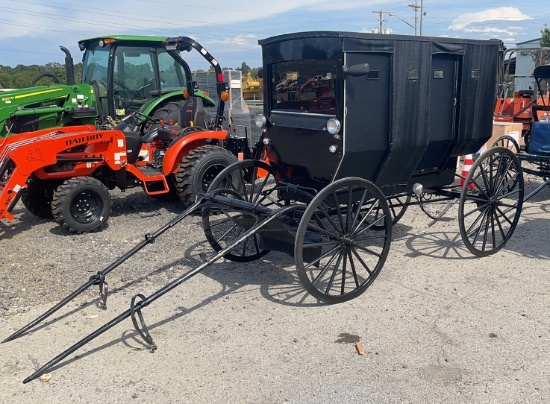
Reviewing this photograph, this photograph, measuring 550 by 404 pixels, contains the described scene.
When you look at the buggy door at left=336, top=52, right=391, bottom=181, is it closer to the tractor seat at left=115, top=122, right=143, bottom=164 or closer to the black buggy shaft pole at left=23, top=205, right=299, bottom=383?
the black buggy shaft pole at left=23, top=205, right=299, bottom=383

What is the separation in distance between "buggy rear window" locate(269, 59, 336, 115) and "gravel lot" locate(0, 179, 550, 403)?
163cm

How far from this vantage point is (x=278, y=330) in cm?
423

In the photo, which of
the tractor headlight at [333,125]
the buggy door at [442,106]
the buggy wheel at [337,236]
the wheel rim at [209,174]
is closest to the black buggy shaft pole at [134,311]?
the buggy wheel at [337,236]

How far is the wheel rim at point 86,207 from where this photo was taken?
6578 millimetres

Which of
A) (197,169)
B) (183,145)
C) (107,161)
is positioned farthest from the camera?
(183,145)

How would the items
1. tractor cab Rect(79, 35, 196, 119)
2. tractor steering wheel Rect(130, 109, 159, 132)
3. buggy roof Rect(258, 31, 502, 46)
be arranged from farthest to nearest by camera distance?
tractor cab Rect(79, 35, 196, 119) → tractor steering wheel Rect(130, 109, 159, 132) → buggy roof Rect(258, 31, 502, 46)

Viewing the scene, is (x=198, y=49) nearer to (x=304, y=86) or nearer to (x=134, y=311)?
(x=304, y=86)

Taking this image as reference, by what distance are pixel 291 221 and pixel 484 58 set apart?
260cm

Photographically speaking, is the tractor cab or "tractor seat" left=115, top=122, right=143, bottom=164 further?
the tractor cab

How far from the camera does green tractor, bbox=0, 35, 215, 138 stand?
8.41 metres

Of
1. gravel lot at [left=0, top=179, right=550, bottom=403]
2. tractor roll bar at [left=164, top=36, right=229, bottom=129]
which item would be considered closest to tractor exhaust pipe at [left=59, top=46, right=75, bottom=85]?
tractor roll bar at [left=164, top=36, right=229, bottom=129]

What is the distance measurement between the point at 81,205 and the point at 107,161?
0.64m

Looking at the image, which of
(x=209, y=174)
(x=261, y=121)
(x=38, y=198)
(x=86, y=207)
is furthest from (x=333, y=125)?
(x=38, y=198)

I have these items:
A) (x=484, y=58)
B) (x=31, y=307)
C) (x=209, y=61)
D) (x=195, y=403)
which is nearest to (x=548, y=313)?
(x=484, y=58)
